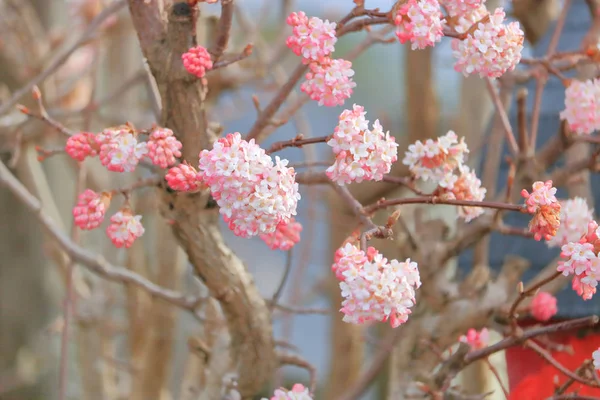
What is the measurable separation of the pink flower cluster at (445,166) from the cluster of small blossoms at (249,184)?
0.28 metres

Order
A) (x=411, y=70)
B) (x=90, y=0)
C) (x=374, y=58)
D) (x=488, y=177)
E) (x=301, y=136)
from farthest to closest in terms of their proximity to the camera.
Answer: (x=374, y=58), (x=90, y=0), (x=411, y=70), (x=488, y=177), (x=301, y=136)

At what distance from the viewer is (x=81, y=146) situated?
0.97 m

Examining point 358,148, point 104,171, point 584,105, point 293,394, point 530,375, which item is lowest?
point 293,394

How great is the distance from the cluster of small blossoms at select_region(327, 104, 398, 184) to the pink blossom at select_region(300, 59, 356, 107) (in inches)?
3.1

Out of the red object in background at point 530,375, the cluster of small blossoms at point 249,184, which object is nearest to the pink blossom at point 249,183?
the cluster of small blossoms at point 249,184

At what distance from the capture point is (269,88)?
2.55 meters

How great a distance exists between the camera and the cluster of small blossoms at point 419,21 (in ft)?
3.06

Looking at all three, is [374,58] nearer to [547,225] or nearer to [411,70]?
[411,70]

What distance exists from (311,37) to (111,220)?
1.24ft

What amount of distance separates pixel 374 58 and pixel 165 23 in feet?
16.5

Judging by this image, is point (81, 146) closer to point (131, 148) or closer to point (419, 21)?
point (131, 148)

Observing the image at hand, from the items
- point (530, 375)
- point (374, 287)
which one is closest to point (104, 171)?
point (530, 375)

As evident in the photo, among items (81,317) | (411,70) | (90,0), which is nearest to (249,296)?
(81,317)

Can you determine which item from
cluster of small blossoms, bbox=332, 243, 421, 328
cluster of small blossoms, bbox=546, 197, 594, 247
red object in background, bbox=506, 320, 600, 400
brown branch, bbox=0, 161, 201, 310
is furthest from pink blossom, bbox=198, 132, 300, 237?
red object in background, bbox=506, 320, 600, 400
